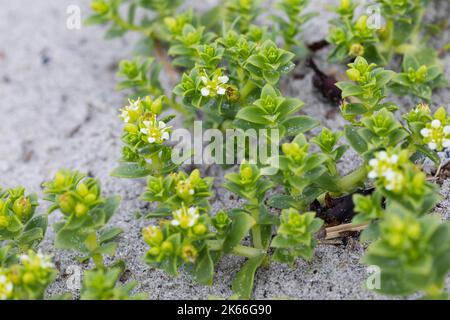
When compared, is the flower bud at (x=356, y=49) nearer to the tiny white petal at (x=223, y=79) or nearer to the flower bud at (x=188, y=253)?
the tiny white petal at (x=223, y=79)

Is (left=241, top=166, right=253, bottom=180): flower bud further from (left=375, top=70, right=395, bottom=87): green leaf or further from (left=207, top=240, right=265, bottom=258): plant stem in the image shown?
(left=375, top=70, right=395, bottom=87): green leaf

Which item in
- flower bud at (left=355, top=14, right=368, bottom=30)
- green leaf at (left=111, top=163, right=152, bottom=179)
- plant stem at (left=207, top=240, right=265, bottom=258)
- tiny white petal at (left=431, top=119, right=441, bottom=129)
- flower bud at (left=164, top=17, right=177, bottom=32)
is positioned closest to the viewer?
tiny white petal at (left=431, top=119, right=441, bottom=129)

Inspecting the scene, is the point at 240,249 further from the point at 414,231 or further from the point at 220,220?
the point at 414,231

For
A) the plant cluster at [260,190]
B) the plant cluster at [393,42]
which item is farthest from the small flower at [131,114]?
the plant cluster at [393,42]

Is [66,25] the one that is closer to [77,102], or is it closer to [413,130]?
[77,102]

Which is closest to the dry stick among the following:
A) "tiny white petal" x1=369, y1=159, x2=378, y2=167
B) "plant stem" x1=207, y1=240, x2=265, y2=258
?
"plant stem" x1=207, y1=240, x2=265, y2=258

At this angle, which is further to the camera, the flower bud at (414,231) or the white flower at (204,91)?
the white flower at (204,91)

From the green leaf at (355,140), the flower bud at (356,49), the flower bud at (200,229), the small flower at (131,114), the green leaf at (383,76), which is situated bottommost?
the flower bud at (200,229)
